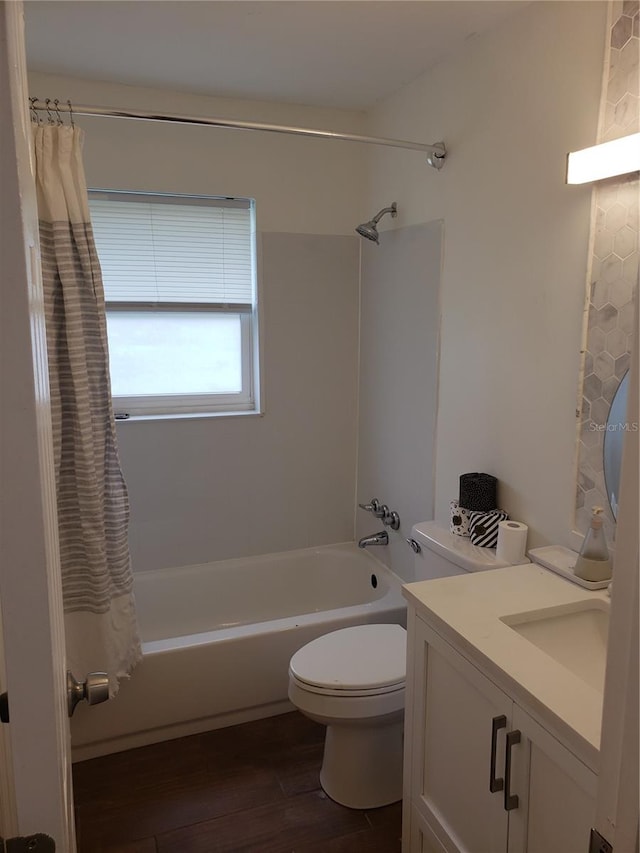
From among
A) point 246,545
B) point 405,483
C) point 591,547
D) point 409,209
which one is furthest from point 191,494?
point 591,547

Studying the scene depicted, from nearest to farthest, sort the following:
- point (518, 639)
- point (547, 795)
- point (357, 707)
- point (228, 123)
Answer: point (547, 795) → point (518, 639) → point (357, 707) → point (228, 123)

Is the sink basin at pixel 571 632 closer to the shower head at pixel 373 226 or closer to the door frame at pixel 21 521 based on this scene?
the door frame at pixel 21 521

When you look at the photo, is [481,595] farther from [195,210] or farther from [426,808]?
[195,210]

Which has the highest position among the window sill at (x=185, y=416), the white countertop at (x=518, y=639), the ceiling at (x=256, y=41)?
the ceiling at (x=256, y=41)

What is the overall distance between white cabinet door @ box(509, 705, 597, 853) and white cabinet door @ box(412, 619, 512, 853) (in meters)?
0.04

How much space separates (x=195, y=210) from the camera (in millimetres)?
2738

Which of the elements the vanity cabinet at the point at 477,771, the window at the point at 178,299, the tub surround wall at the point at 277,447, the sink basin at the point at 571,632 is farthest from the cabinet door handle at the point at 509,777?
the window at the point at 178,299

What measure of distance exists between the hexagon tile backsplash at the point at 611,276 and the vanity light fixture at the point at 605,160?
51mm

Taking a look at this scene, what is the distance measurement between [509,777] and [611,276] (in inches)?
47.1

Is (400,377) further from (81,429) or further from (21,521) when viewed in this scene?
(21,521)

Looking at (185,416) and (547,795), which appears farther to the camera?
(185,416)

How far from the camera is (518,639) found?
1279mm

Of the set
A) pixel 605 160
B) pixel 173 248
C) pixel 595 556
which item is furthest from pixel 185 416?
pixel 605 160

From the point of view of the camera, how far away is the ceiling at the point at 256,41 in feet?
5.97
